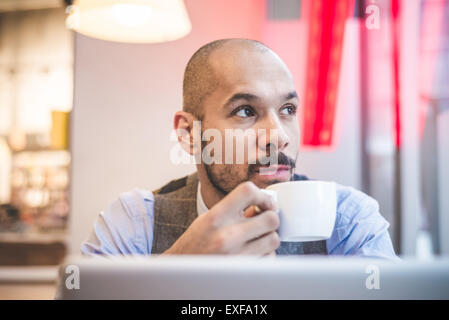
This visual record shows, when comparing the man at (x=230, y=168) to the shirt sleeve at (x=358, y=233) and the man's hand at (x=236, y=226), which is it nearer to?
the shirt sleeve at (x=358, y=233)

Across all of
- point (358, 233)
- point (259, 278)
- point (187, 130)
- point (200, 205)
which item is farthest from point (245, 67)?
point (259, 278)

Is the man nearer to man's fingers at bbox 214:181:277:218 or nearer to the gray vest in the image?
the gray vest

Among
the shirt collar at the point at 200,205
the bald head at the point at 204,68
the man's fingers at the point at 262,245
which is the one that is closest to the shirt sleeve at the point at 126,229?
the shirt collar at the point at 200,205

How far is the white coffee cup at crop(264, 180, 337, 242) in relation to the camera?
2.03 ft

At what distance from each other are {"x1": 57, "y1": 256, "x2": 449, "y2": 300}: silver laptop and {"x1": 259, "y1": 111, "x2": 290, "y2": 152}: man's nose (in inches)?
15.9

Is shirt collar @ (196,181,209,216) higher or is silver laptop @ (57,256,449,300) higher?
Answer: shirt collar @ (196,181,209,216)

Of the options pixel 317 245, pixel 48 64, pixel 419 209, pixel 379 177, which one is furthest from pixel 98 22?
pixel 48 64

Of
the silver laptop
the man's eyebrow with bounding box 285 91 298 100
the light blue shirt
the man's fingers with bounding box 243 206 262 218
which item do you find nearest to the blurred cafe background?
the light blue shirt

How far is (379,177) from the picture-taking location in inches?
53.3

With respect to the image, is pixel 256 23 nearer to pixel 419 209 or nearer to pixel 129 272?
pixel 129 272

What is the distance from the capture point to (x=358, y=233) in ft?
2.82

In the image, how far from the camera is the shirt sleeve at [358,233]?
84 cm

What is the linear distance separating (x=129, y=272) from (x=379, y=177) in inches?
43.6

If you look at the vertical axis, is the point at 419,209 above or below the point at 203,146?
below
